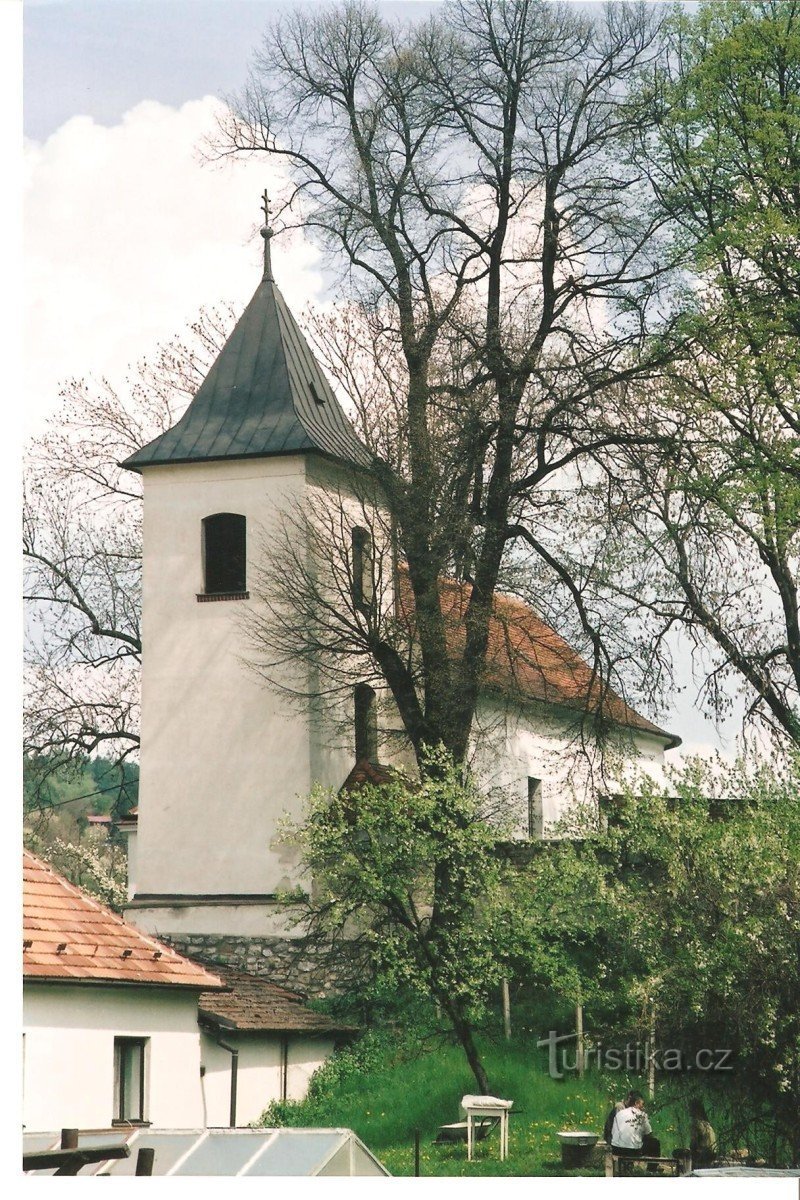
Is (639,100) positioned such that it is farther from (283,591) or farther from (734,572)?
(283,591)

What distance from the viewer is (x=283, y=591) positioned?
73.4 feet

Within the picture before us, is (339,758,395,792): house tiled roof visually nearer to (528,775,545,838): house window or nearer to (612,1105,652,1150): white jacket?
(528,775,545,838): house window

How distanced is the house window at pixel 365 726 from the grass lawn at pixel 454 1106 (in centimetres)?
395

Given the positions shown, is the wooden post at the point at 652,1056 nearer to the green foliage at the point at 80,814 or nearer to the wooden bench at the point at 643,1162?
the wooden bench at the point at 643,1162

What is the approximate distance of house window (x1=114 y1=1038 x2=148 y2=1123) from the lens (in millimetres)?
16734

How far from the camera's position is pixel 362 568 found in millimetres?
21859

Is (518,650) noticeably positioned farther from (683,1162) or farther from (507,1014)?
(683,1162)

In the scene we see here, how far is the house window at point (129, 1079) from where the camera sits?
16.7 metres

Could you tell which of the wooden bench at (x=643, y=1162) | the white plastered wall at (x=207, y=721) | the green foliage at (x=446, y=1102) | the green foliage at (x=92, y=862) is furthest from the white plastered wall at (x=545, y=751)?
the green foliage at (x=92, y=862)

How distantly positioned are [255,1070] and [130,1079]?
3.37 m

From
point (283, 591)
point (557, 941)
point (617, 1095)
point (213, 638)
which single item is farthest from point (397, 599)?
point (617, 1095)

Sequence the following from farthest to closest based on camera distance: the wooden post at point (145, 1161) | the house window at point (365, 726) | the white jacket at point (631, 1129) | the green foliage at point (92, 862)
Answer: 1. the green foliage at point (92, 862)
2. the house window at point (365, 726)
3. the white jacket at point (631, 1129)
4. the wooden post at point (145, 1161)

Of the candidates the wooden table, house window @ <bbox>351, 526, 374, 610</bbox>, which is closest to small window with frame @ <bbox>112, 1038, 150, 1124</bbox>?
the wooden table

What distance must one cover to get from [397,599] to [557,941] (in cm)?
511
